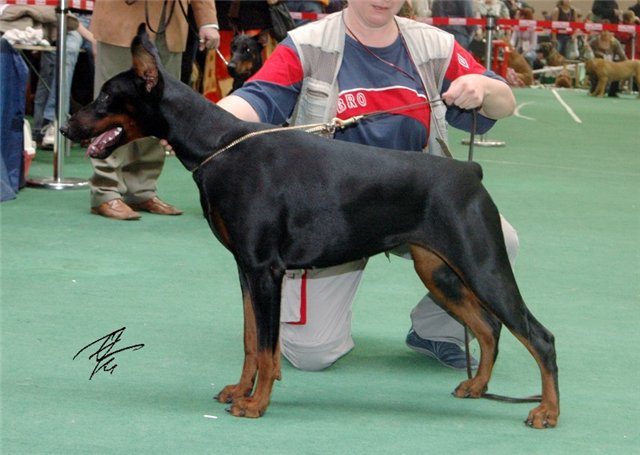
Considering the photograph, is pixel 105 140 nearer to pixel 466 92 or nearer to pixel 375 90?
pixel 375 90

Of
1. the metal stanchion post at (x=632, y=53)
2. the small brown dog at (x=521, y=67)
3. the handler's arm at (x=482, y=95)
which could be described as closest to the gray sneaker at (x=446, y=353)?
the handler's arm at (x=482, y=95)

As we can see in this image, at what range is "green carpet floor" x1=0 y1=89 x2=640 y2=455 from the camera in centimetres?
294

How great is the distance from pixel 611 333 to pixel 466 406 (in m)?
1.07

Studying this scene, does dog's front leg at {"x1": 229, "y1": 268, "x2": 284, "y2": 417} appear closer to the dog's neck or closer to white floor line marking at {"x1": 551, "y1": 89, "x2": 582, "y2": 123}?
the dog's neck

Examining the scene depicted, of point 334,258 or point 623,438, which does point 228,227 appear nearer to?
point 334,258

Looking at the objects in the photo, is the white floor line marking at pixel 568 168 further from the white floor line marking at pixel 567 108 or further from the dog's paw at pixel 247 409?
the dog's paw at pixel 247 409

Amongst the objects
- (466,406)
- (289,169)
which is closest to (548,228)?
(466,406)

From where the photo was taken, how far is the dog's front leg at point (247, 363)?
124 inches

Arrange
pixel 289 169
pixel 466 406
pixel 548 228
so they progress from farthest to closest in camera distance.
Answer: pixel 548 228 < pixel 466 406 < pixel 289 169

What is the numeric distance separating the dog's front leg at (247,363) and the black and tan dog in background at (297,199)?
60 mm

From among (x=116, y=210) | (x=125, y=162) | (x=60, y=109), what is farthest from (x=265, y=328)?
(x=60, y=109)

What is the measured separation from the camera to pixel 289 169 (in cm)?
298

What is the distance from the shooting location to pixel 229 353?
148 inches

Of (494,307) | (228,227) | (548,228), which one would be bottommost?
(548,228)
